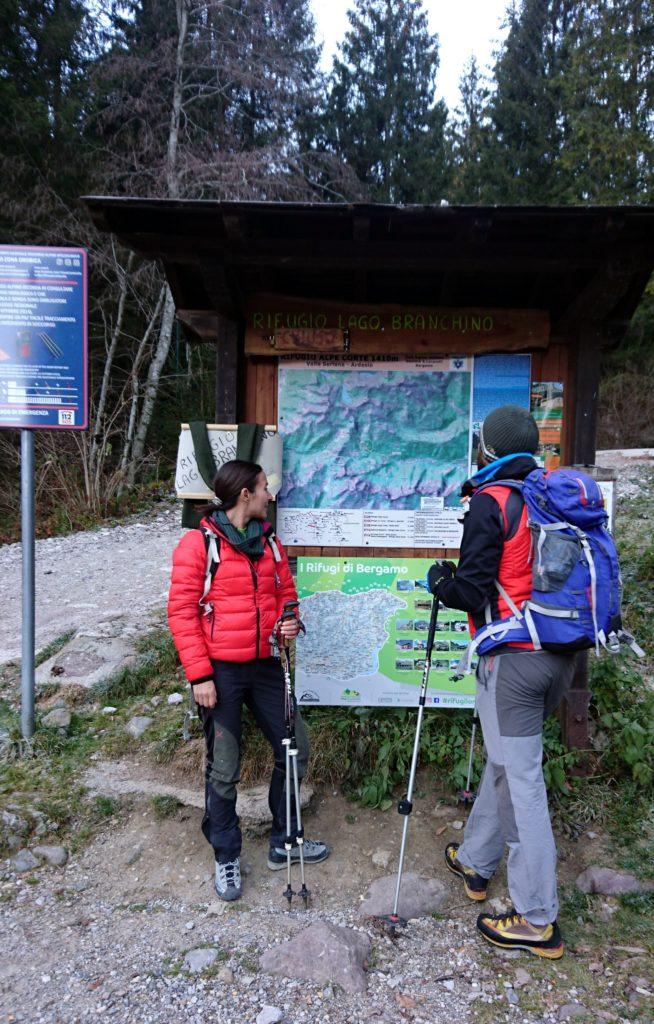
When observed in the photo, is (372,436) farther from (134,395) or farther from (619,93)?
(619,93)

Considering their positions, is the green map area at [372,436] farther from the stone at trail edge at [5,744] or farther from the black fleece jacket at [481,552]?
the stone at trail edge at [5,744]

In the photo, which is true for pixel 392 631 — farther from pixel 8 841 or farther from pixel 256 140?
pixel 256 140

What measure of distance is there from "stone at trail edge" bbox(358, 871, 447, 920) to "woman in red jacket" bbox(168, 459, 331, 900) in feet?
2.16

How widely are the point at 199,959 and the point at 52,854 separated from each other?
1.19m

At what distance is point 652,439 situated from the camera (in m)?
19.5

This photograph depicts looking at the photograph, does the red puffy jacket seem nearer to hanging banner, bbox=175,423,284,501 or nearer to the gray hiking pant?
Result: hanging banner, bbox=175,423,284,501

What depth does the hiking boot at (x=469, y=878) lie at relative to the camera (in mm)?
3086

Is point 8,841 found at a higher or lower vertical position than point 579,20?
lower

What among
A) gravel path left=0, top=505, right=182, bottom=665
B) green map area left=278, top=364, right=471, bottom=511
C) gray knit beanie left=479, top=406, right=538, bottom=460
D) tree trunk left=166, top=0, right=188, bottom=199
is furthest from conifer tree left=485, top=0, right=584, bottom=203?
gray knit beanie left=479, top=406, right=538, bottom=460

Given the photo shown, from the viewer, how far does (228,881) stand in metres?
3.13

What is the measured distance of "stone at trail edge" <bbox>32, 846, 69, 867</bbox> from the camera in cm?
341

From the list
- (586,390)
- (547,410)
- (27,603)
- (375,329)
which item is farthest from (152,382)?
(586,390)

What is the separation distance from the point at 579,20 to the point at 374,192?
902 cm

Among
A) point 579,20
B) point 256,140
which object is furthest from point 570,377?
point 579,20
